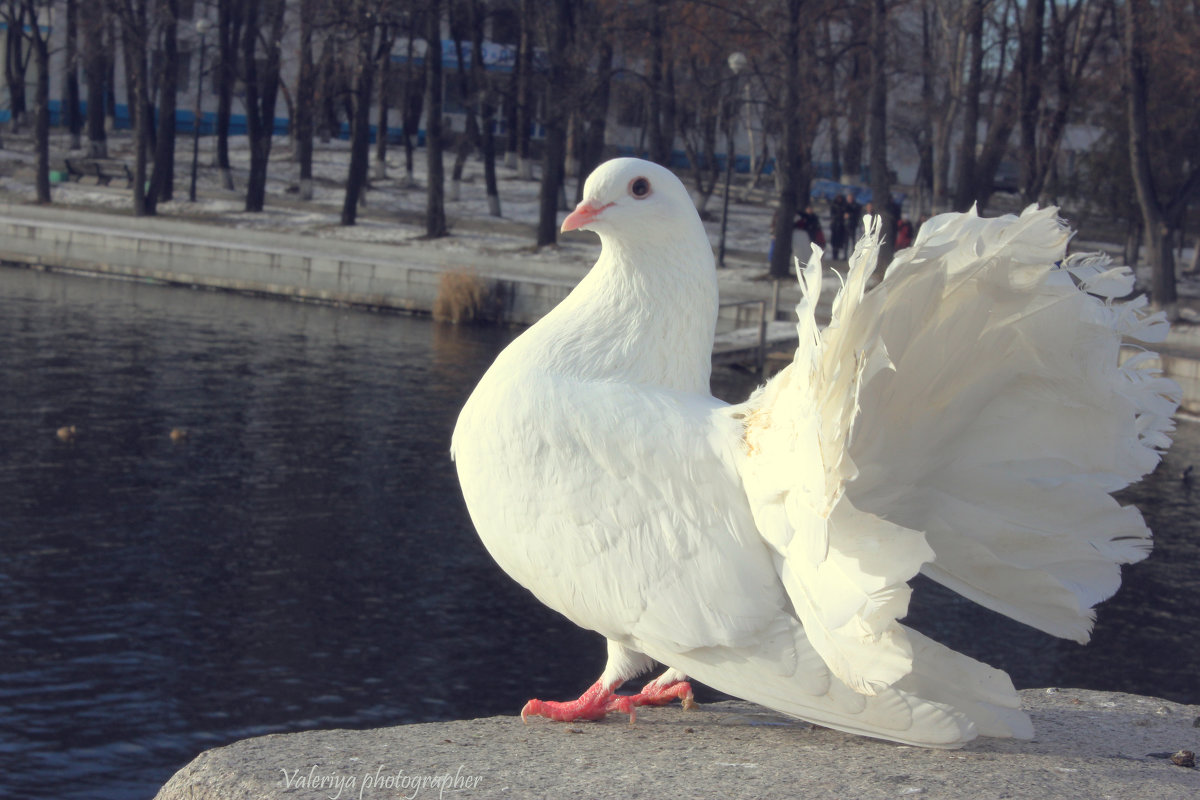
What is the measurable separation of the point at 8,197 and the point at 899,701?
3737cm

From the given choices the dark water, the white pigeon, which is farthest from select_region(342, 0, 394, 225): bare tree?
the white pigeon

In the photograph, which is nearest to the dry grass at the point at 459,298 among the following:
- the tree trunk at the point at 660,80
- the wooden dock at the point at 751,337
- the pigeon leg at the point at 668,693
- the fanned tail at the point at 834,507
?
the wooden dock at the point at 751,337

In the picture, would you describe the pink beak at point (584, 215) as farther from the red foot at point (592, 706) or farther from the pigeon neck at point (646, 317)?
the red foot at point (592, 706)

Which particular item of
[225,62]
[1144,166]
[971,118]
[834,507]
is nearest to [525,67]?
[225,62]

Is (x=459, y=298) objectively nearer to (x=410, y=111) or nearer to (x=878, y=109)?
(x=878, y=109)

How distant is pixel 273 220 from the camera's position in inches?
1340

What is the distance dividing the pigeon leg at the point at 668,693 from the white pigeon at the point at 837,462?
0.43m

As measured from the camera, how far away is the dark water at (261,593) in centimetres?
805

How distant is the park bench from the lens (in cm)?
3847

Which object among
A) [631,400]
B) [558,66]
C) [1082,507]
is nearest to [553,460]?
[631,400]

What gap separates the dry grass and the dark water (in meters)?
6.73

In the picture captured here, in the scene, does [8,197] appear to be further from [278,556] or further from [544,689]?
[544,689]

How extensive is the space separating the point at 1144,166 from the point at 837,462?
866 inches

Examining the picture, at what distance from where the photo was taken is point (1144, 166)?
74.1ft
